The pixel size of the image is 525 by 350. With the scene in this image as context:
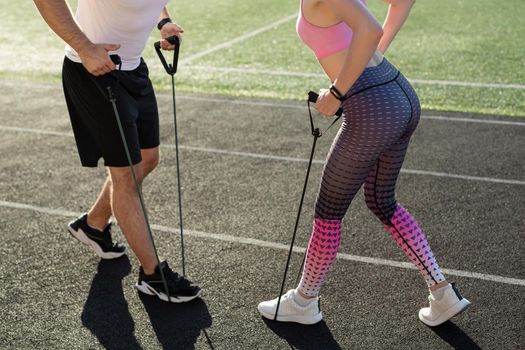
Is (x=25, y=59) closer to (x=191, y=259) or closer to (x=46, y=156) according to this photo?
(x=46, y=156)

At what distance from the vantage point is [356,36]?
3.17 m

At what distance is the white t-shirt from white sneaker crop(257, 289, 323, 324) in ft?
4.99

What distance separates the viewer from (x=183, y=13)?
50.1 ft

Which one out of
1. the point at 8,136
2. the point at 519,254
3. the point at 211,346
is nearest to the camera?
the point at 211,346

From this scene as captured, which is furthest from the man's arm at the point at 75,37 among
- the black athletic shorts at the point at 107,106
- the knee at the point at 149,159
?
the knee at the point at 149,159

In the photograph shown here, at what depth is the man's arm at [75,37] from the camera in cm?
369

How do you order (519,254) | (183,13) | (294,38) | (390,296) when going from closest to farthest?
1. (390,296)
2. (519,254)
3. (294,38)
4. (183,13)

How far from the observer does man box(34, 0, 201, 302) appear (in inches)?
147

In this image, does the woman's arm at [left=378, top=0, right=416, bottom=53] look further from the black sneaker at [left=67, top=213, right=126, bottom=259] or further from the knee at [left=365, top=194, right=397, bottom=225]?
the black sneaker at [left=67, top=213, right=126, bottom=259]

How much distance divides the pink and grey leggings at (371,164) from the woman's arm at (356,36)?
220 mm

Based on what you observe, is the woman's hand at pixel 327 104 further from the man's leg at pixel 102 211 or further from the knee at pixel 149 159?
the man's leg at pixel 102 211

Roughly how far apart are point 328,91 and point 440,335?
147 centimetres

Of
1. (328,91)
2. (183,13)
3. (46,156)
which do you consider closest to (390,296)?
(328,91)

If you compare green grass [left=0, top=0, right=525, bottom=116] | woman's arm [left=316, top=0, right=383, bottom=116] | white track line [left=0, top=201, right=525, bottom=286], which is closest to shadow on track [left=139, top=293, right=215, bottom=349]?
white track line [left=0, top=201, right=525, bottom=286]
